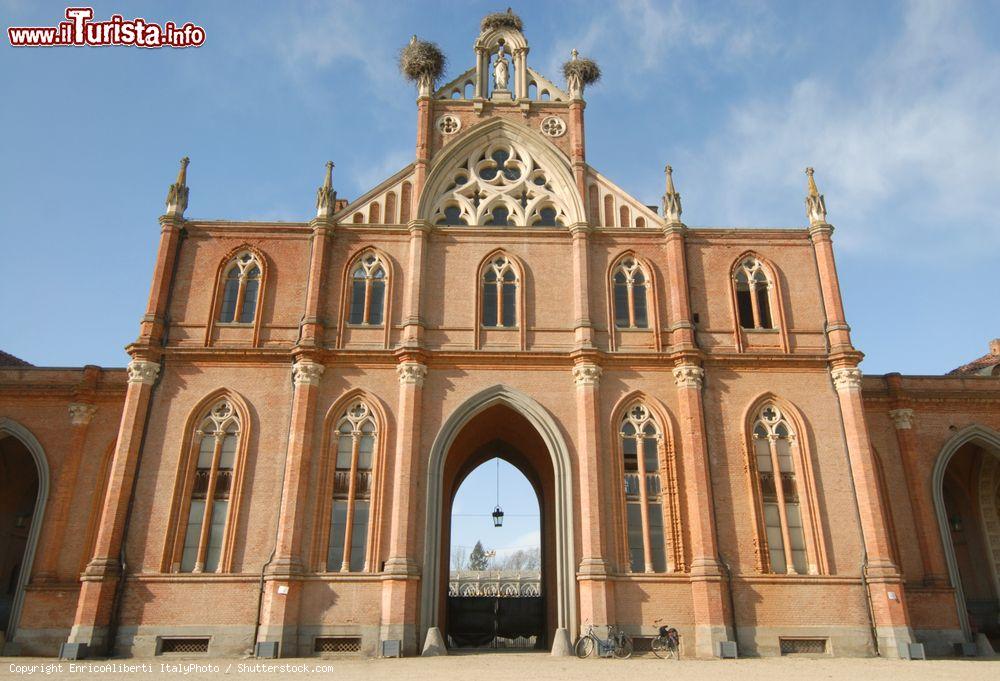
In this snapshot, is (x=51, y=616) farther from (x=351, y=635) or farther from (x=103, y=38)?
(x=103, y=38)

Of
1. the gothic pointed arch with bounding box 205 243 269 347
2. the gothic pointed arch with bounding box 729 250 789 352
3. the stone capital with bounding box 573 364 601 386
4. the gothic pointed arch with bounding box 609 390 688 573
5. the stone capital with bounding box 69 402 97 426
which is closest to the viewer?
the gothic pointed arch with bounding box 609 390 688 573

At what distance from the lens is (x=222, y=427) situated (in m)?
24.2

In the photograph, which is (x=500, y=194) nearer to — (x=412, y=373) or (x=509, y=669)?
(x=412, y=373)

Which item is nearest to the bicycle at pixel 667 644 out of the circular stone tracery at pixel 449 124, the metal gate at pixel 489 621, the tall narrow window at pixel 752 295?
the metal gate at pixel 489 621

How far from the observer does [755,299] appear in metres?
26.7

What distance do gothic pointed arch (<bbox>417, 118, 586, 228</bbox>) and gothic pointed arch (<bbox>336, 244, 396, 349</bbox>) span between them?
234 centimetres

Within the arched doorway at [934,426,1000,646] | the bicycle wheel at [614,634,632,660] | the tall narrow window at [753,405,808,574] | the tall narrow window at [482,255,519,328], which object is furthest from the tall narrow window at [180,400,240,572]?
the arched doorway at [934,426,1000,646]

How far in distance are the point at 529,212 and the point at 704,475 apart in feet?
37.1

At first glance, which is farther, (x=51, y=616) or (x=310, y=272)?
(x=310, y=272)

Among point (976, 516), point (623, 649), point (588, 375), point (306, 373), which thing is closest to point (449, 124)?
point (306, 373)

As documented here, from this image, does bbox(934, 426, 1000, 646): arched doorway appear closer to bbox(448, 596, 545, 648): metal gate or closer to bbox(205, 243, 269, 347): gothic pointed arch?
bbox(448, 596, 545, 648): metal gate

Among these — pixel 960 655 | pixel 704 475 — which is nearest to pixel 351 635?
pixel 704 475

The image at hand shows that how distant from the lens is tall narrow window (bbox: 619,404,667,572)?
23078 millimetres

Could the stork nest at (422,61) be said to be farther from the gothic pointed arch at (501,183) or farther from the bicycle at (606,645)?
the bicycle at (606,645)
